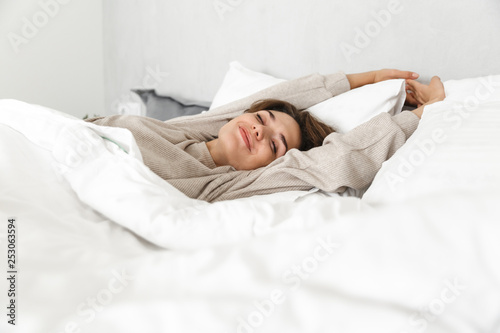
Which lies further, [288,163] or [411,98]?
[411,98]

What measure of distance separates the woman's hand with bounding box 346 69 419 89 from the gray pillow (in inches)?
29.2

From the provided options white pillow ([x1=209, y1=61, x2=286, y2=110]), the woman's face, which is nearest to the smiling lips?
the woman's face

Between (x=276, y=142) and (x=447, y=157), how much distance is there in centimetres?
59

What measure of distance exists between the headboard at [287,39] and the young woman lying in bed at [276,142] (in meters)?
0.12

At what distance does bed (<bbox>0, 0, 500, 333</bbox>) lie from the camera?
0.48 metres

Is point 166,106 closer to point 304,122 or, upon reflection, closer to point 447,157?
point 304,122

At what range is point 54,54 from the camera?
2949 mm

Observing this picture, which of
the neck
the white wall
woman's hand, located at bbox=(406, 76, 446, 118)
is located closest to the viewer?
woman's hand, located at bbox=(406, 76, 446, 118)

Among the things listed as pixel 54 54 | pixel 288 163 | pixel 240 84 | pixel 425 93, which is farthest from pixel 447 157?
pixel 54 54

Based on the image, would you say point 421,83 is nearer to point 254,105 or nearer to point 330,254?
point 254,105

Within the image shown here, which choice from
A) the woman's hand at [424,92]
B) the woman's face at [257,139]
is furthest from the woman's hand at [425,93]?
the woman's face at [257,139]

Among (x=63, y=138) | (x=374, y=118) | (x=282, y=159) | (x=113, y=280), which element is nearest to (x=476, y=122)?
(x=374, y=118)

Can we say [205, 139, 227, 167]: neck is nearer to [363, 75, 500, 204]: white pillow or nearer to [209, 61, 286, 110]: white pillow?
[209, 61, 286, 110]: white pillow

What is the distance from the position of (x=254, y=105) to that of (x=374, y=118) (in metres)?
0.43
